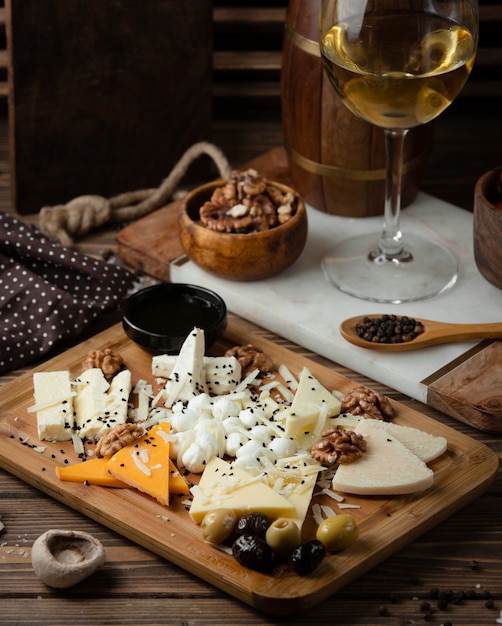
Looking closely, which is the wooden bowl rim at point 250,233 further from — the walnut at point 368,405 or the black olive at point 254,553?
the black olive at point 254,553

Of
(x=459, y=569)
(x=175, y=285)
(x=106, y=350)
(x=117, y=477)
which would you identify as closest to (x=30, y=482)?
(x=117, y=477)

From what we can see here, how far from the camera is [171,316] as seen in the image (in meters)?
→ 2.03

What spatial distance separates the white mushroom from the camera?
153cm

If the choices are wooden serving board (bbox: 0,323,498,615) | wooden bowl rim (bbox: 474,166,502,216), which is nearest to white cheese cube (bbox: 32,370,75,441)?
wooden serving board (bbox: 0,323,498,615)

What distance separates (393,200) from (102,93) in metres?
0.77

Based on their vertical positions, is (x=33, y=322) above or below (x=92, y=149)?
below

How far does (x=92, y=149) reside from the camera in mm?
2539

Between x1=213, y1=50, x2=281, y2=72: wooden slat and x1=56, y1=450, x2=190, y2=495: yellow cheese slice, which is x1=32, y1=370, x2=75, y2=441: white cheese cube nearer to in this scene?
x1=56, y1=450, x2=190, y2=495: yellow cheese slice

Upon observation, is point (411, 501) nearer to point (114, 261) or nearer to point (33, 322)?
point (33, 322)

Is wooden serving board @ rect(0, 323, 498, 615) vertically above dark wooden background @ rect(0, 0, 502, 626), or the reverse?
wooden serving board @ rect(0, 323, 498, 615)

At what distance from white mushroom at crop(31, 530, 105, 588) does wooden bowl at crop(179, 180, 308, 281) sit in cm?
72

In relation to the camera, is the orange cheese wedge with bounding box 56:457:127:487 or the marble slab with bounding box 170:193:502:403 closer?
the orange cheese wedge with bounding box 56:457:127:487

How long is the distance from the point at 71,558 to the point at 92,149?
4.06 ft

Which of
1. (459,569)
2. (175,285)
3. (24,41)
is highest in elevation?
(24,41)
